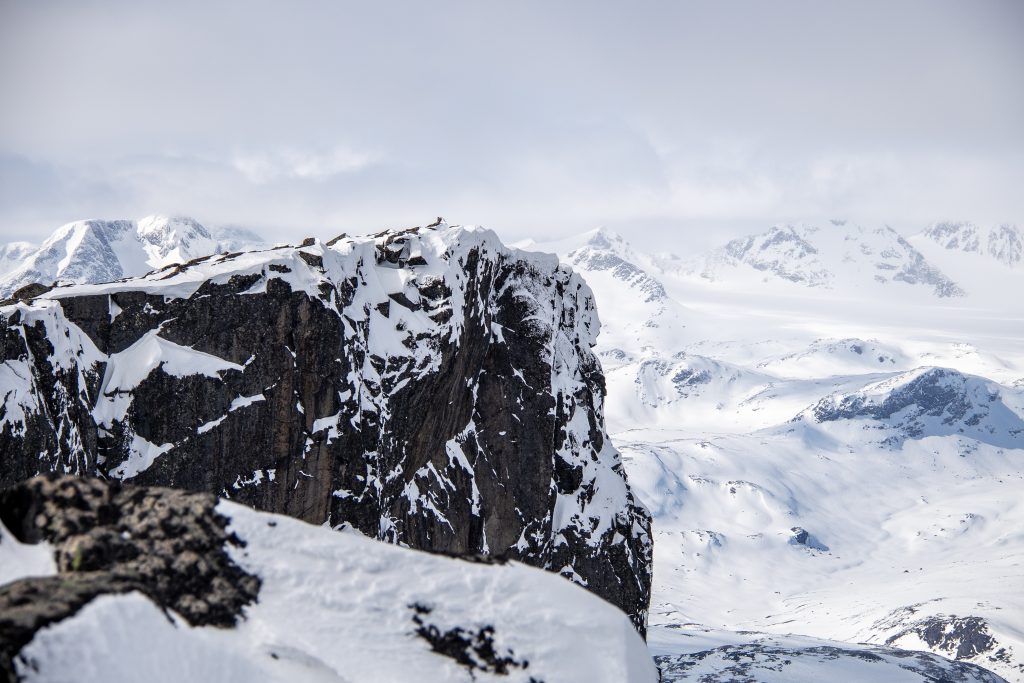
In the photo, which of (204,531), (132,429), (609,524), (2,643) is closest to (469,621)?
(204,531)

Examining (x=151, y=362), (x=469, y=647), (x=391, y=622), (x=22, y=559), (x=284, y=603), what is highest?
(x=151, y=362)

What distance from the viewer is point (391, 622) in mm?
21484

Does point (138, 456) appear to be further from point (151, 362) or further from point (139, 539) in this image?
point (139, 539)

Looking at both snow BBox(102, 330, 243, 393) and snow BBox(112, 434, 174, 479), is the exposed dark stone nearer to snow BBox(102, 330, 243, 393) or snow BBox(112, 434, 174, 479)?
snow BBox(112, 434, 174, 479)

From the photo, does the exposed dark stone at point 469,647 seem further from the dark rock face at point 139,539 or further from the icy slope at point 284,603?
the dark rock face at point 139,539

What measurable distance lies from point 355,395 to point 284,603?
49188mm

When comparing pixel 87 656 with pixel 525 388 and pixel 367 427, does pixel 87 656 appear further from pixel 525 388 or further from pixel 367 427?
pixel 525 388

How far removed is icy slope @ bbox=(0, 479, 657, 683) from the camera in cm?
1650

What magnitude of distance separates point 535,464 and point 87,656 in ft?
252

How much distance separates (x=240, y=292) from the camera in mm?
61875

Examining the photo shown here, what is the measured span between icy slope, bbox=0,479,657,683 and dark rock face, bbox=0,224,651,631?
32535 mm

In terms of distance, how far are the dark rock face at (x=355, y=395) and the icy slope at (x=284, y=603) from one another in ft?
107

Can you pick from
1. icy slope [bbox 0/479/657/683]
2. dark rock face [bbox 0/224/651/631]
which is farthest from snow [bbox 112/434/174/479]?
icy slope [bbox 0/479/657/683]

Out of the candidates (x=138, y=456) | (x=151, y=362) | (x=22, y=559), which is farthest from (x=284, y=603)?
(x=151, y=362)
